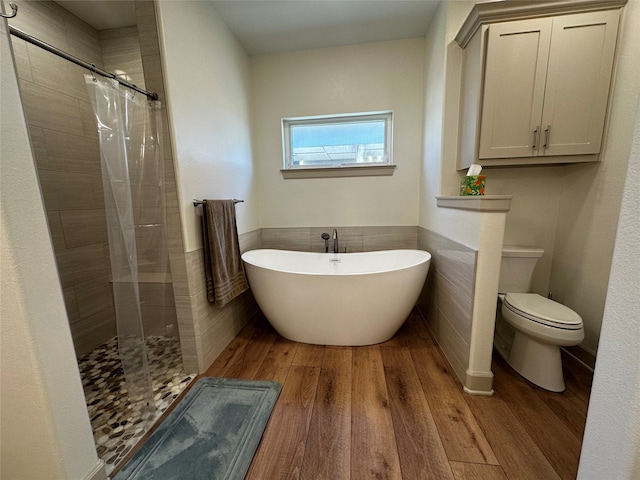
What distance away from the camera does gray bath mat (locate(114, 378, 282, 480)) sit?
1.09m

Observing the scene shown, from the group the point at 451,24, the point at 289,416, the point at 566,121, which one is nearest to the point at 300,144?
the point at 451,24

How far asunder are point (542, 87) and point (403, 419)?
2.15 metres

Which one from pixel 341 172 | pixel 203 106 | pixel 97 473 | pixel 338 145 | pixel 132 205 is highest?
pixel 203 106

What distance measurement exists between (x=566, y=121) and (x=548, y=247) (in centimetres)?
95

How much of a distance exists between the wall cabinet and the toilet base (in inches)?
46.5

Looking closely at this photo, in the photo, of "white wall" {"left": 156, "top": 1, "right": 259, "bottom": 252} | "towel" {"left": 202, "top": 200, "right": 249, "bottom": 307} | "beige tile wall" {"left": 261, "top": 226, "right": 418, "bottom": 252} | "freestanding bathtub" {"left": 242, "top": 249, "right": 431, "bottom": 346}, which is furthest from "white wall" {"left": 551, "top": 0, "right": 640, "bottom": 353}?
"white wall" {"left": 156, "top": 1, "right": 259, "bottom": 252}

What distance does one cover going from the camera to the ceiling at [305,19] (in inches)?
71.9

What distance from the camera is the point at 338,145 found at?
2639 mm

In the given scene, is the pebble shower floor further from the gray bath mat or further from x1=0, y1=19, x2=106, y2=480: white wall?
x1=0, y1=19, x2=106, y2=480: white wall

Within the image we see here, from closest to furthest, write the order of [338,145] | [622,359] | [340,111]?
[622,359] < [340,111] < [338,145]

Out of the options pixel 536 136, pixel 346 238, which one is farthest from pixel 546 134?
pixel 346 238

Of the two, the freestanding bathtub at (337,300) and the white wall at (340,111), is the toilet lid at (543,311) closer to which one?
the freestanding bathtub at (337,300)

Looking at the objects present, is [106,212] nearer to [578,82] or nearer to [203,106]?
[203,106]

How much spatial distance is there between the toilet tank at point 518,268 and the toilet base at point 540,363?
0.38 m
